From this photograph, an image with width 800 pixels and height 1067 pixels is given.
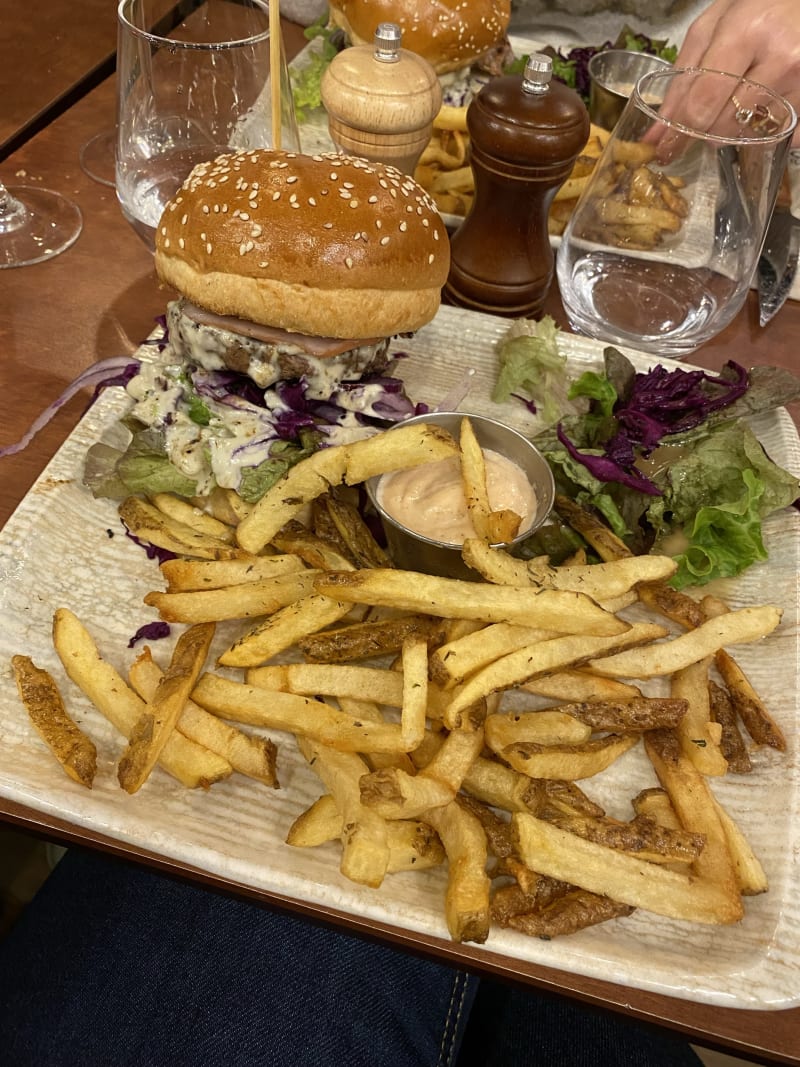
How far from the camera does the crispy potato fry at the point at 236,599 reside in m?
1.74

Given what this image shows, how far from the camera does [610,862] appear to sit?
4.82ft

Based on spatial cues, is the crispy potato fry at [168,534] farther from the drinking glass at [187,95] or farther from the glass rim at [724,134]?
the glass rim at [724,134]

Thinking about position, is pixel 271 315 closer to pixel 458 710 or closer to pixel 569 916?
pixel 458 710

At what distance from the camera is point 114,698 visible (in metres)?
1.64

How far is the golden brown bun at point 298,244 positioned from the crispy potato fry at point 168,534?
528 mm

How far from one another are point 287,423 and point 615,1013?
151cm

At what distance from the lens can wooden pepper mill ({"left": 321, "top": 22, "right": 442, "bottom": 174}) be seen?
8.45 feet

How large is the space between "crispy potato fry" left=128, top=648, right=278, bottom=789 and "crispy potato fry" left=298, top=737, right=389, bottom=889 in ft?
0.27

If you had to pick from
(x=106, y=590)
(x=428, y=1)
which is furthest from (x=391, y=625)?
(x=428, y=1)

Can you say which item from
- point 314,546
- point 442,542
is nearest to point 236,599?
point 314,546

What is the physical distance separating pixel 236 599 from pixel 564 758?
0.74 m

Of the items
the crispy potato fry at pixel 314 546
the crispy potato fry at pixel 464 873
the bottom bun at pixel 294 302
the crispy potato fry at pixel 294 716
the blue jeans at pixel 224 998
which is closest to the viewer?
the crispy potato fry at pixel 464 873

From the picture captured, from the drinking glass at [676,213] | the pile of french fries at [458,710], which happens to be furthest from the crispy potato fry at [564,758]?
the drinking glass at [676,213]

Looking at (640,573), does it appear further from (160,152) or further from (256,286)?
(160,152)
